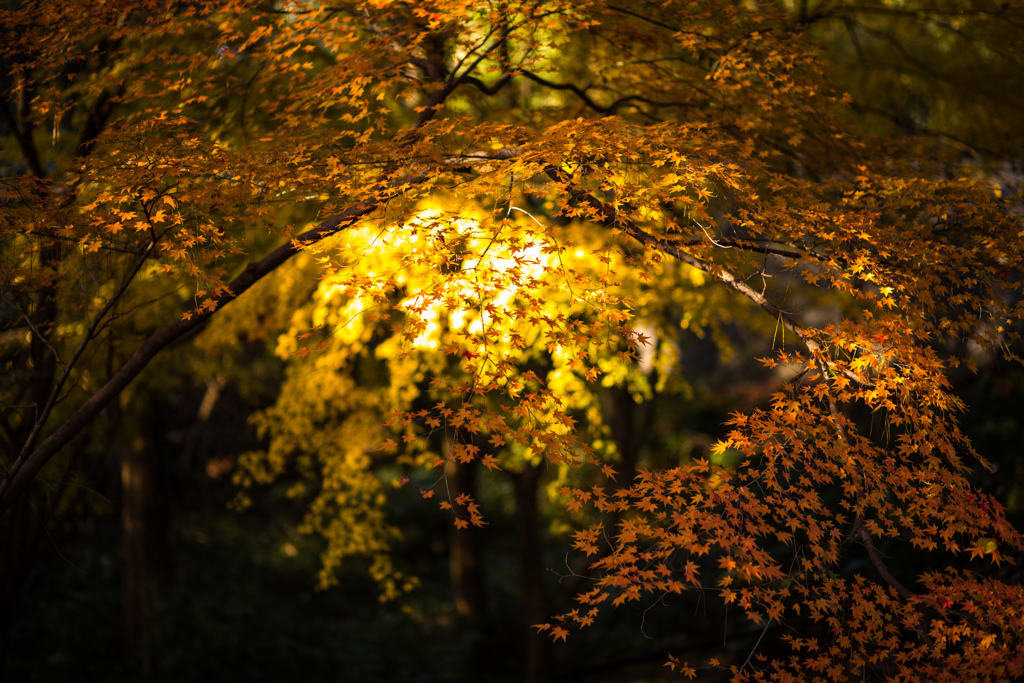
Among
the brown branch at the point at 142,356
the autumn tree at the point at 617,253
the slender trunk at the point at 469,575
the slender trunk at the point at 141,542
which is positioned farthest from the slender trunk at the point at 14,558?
the slender trunk at the point at 469,575

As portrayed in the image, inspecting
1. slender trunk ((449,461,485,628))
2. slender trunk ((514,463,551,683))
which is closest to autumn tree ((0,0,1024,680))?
slender trunk ((514,463,551,683))

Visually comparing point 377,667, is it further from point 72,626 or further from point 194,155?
point 194,155

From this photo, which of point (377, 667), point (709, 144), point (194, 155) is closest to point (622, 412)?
point (377, 667)

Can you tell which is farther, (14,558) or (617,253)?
(14,558)

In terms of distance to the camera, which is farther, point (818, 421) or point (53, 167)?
point (53, 167)

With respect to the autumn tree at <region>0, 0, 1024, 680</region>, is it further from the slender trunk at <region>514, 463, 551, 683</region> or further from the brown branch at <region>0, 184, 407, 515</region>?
the slender trunk at <region>514, 463, 551, 683</region>

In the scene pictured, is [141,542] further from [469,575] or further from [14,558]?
[469,575]

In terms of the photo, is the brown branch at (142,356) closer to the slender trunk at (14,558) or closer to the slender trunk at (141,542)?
the slender trunk at (14,558)

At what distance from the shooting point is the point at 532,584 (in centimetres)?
623

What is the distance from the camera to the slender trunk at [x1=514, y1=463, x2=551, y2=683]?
604cm

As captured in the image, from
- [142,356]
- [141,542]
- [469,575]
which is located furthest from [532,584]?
[141,542]

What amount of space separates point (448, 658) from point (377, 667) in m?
0.87

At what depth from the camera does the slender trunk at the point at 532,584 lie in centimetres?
604

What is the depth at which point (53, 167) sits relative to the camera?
6535 millimetres
